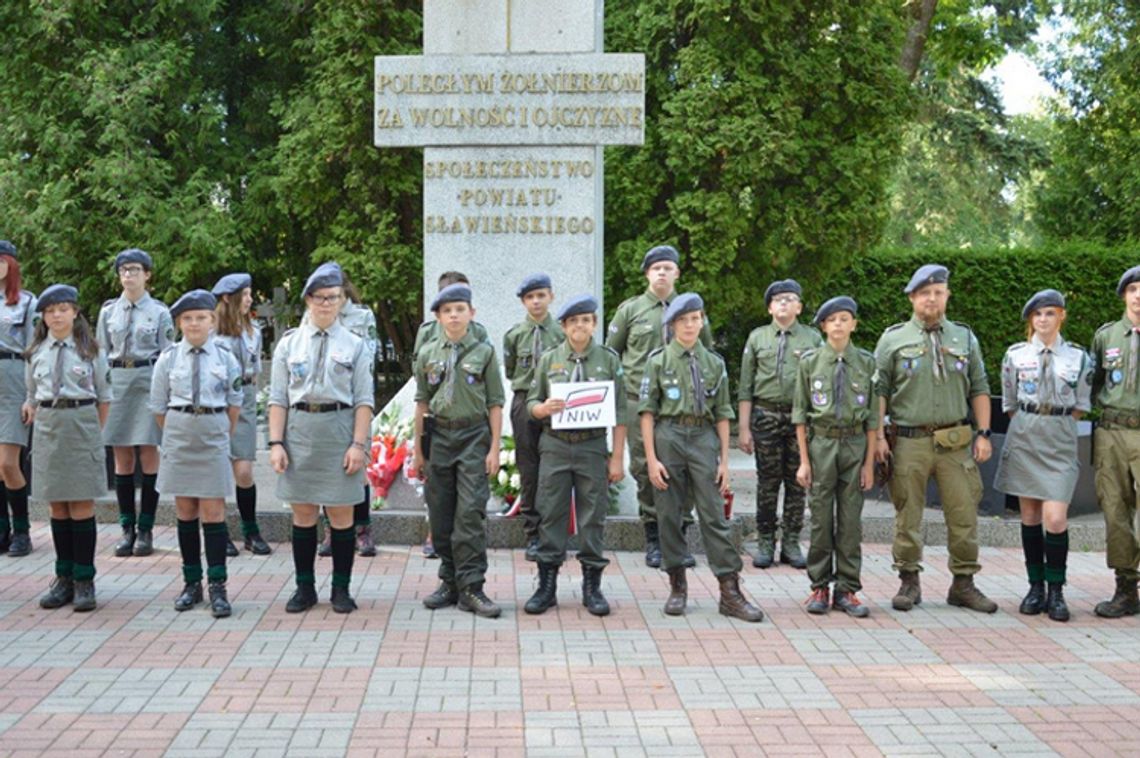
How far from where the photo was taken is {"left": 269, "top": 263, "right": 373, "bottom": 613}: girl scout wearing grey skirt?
7641 mm

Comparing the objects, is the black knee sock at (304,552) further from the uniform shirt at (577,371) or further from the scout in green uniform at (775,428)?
the scout in green uniform at (775,428)

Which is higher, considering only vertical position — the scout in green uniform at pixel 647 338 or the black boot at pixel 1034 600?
the scout in green uniform at pixel 647 338

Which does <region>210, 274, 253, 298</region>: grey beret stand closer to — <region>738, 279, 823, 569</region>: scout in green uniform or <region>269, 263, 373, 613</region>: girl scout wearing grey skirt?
<region>269, 263, 373, 613</region>: girl scout wearing grey skirt

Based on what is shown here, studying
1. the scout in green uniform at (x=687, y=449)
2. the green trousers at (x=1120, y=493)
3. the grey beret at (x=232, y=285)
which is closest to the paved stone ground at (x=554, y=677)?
the scout in green uniform at (x=687, y=449)

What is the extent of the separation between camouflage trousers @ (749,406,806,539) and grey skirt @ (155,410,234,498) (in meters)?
3.59

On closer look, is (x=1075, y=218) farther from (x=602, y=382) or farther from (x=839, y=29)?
(x=602, y=382)

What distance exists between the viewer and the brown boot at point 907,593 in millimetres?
7934

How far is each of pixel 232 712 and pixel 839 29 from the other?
505 inches

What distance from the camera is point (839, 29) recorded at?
16453 millimetres

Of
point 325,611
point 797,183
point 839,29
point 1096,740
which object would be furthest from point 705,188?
point 1096,740

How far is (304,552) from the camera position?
781 cm

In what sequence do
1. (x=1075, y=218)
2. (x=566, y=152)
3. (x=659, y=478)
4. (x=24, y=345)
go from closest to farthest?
(x=659, y=478)
(x=24, y=345)
(x=566, y=152)
(x=1075, y=218)

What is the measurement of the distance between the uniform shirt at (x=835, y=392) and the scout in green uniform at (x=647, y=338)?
4.34 ft

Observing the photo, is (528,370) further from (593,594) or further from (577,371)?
(593,594)
